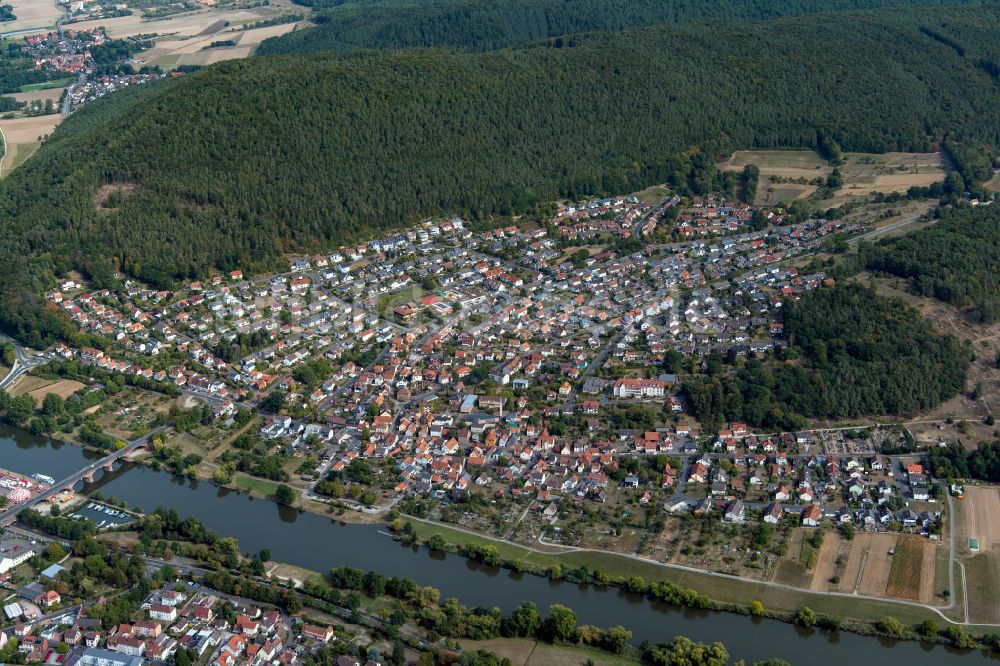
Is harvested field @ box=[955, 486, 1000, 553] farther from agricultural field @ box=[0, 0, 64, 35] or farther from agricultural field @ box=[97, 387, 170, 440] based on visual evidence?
agricultural field @ box=[0, 0, 64, 35]

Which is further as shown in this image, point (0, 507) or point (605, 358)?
point (605, 358)

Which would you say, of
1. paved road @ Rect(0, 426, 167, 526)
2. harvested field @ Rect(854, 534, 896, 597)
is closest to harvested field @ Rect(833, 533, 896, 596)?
harvested field @ Rect(854, 534, 896, 597)

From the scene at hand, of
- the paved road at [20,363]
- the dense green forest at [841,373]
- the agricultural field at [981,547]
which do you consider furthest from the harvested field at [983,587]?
the paved road at [20,363]

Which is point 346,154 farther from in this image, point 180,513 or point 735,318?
point 180,513

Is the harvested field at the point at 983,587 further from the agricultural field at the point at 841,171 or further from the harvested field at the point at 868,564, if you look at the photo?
the agricultural field at the point at 841,171

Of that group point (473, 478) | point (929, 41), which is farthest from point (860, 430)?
point (929, 41)
